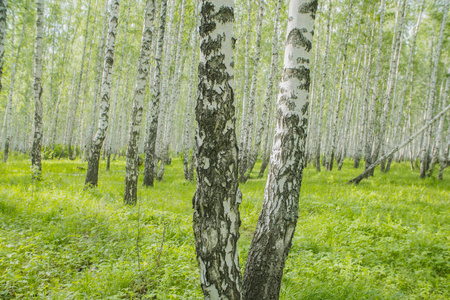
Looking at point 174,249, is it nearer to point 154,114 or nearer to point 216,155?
point 216,155

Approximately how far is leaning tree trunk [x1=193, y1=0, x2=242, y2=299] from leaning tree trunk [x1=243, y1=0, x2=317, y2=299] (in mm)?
805

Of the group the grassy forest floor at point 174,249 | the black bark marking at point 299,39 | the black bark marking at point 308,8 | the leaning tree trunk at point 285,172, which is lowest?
the grassy forest floor at point 174,249

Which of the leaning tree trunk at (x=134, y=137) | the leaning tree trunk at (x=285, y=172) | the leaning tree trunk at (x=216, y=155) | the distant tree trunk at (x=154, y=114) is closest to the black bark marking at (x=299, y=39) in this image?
the leaning tree trunk at (x=285, y=172)

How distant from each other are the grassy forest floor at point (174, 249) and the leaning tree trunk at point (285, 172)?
0.59 metres

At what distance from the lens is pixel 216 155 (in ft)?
6.05

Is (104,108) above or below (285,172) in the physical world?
above

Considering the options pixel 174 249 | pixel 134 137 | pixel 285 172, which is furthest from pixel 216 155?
pixel 134 137

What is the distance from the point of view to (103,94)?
24.9 ft

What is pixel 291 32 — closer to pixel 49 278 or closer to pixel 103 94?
pixel 49 278

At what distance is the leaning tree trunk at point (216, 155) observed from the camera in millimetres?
1849

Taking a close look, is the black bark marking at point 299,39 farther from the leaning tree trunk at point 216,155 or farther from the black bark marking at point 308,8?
the leaning tree trunk at point 216,155

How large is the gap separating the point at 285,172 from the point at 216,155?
1.18m

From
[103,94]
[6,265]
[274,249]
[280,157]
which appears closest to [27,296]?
[6,265]

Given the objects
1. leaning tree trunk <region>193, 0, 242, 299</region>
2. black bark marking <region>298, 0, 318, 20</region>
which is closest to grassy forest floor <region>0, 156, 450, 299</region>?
leaning tree trunk <region>193, 0, 242, 299</region>
